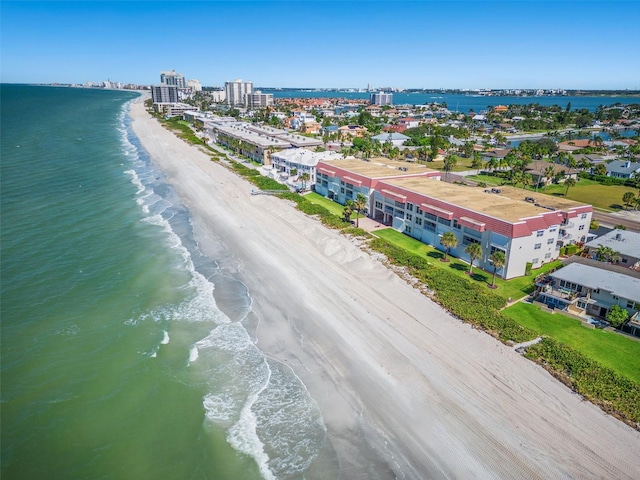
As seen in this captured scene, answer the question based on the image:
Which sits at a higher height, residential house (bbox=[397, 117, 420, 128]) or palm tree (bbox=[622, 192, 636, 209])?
residential house (bbox=[397, 117, 420, 128])

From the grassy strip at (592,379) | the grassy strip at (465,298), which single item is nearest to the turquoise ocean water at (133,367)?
the grassy strip at (465,298)

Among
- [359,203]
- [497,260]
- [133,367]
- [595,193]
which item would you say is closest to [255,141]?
[359,203]

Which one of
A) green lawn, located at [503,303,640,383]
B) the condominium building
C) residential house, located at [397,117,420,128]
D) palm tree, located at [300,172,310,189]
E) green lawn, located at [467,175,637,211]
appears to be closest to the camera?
green lawn, located at [503,303,640,383]

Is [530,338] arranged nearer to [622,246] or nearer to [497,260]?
[497,260]

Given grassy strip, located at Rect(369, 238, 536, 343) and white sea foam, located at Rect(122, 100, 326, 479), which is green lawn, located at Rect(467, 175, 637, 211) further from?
white sea foam, located at Rect(122, 100, 326, 479)

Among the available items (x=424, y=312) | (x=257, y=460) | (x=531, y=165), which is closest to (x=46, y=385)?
(x=257, y=460)

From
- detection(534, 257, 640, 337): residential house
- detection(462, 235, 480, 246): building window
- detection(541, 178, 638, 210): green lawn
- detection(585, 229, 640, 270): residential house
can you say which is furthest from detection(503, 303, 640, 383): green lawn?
detection(541, 178, 638, 210): green lawn
